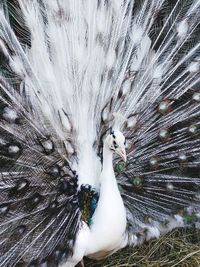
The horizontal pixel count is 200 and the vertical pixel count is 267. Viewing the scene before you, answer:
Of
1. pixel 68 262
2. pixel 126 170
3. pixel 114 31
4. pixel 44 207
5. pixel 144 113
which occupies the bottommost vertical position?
pixel 68 262

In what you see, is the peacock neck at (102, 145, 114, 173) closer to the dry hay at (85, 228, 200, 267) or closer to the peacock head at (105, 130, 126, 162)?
the peacock head at (105, 130, 126, 162)

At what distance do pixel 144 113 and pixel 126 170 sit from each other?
0.94 feet

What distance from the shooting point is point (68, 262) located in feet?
9.09

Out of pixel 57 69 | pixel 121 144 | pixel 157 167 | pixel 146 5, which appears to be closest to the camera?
pixel 121 144

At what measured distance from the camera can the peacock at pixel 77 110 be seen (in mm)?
2742

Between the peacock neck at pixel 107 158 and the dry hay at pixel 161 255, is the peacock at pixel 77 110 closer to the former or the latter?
the peacock neck at pixel 107 158

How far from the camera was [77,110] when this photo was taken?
2.85 m

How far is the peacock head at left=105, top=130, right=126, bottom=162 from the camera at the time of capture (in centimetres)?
262

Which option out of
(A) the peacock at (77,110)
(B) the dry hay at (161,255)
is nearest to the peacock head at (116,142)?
(A) the peacock at (77,110)

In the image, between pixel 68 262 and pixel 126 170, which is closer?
pixel 68 262

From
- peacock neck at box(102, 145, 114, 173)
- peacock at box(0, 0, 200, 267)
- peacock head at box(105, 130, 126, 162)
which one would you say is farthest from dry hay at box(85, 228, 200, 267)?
peacock head at box(105, 130, 126, 162)

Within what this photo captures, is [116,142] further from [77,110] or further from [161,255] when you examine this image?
[161,255]

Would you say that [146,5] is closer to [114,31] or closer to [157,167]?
[114,31]

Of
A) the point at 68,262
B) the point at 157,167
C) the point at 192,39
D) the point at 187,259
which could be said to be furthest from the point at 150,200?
the point at 192,39
